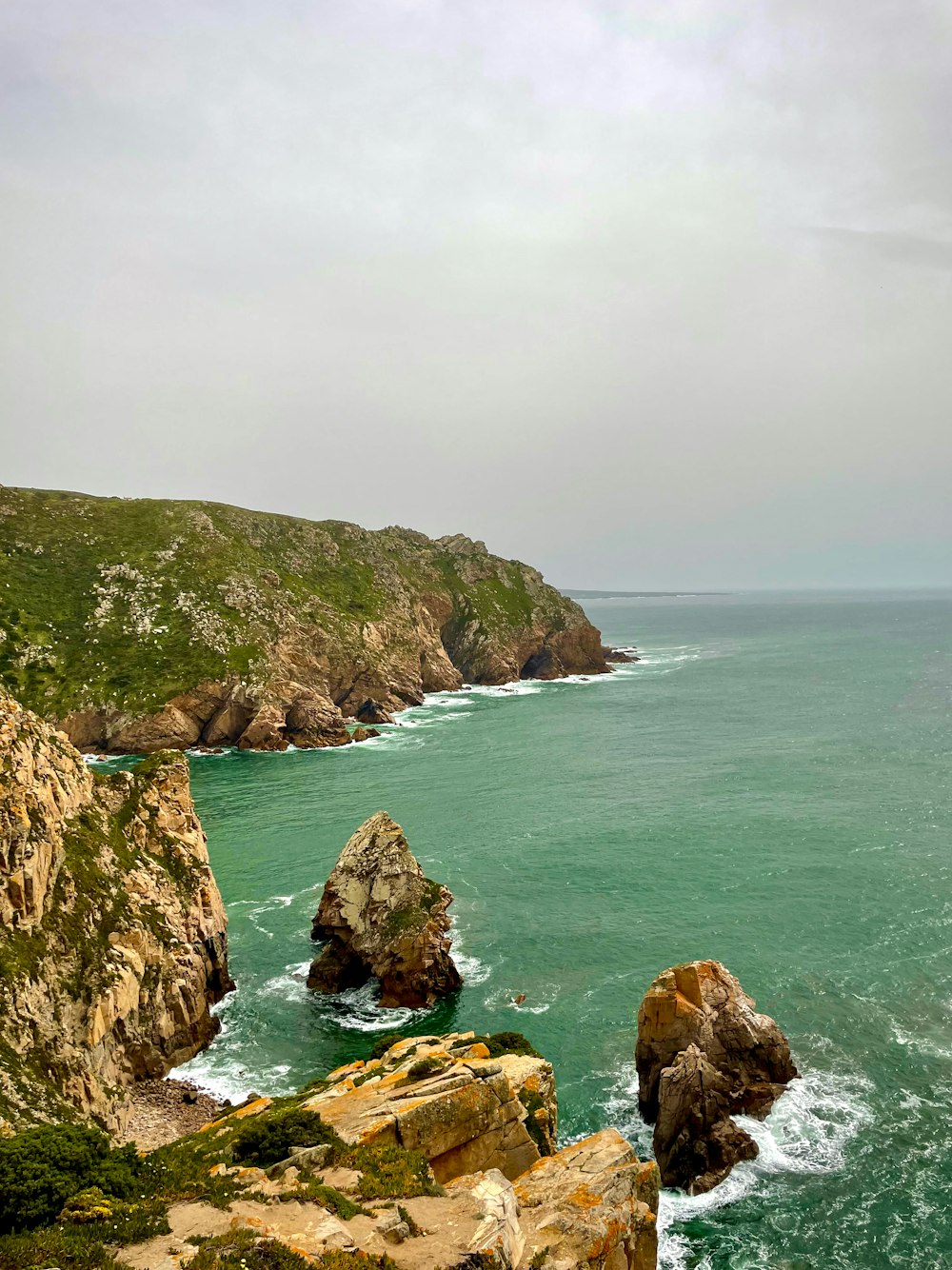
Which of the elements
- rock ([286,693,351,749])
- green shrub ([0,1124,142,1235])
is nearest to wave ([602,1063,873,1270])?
green shrub ([0,1124,142,1235])

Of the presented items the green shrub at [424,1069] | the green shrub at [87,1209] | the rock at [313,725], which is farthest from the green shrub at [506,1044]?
A: the rock at [313,725]

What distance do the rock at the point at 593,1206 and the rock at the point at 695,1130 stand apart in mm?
11140

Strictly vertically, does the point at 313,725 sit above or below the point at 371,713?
above

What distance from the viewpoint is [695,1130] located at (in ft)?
107

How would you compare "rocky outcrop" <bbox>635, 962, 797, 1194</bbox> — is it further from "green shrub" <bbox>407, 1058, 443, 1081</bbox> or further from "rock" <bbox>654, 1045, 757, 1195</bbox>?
"green shrub" <bbox>407, 1058, 443, 1081</bbox>

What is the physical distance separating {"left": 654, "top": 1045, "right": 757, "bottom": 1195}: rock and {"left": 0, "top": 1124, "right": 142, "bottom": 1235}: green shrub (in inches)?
895

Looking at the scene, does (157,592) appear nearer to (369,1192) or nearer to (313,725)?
(313,725)

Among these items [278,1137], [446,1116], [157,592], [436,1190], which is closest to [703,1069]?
[446,1116]

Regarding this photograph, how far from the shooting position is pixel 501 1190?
63.8 feet

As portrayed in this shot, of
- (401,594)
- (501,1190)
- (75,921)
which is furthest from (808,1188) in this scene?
(401,594)

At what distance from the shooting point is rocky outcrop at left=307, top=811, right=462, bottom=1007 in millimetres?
45688

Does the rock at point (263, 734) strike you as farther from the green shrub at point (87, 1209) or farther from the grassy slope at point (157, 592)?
the green shrub at point (87, 1209)

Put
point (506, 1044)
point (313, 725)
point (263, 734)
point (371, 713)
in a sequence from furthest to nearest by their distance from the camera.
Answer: point (371, 713), point (313, 725), point (263, 734), point (506, 1044)

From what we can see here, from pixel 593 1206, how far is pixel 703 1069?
1635cm
